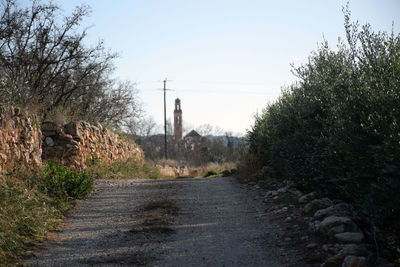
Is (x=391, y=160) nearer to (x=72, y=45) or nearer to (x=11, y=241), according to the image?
(x=11, y=241)

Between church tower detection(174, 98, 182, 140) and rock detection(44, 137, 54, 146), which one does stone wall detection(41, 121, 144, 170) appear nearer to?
rock detection(44, 137, 54, 146)

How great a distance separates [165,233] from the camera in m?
6.33

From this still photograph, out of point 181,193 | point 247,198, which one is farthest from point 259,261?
point 181,193

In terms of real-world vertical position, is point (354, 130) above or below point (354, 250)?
above

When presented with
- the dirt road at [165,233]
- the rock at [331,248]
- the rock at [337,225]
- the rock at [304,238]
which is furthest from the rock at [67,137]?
the rock at [331,248]

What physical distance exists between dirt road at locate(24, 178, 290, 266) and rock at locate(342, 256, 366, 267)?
33.5 inches

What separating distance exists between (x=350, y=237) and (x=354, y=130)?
1.42 meters

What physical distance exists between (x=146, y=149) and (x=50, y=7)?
32.3 meters

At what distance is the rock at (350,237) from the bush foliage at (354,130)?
327 mm

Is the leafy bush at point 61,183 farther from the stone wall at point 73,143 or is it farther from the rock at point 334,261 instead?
the rock at point 334,261

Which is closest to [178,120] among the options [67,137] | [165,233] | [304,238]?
[67,137]

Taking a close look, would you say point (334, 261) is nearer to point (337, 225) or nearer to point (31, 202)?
point (337, 225)

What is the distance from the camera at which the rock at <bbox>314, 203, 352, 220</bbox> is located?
6086mm

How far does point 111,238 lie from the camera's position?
20.1ft
